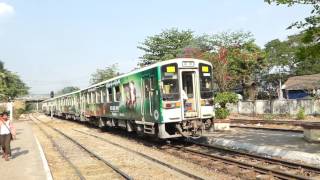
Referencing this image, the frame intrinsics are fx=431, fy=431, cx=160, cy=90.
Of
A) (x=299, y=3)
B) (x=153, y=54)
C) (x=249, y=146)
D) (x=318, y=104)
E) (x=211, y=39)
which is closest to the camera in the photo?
(x=299, y=3)

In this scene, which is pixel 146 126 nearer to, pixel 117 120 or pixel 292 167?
pixel 117 120

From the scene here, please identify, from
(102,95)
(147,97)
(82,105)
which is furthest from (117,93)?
(82,105)

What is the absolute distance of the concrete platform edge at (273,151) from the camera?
11.7 meters

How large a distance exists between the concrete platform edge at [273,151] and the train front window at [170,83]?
104 inches

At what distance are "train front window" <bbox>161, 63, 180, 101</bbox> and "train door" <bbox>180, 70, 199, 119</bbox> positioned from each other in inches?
10.6

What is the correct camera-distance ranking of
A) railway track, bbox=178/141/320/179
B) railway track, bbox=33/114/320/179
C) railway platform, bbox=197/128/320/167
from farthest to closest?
railway platform, bbox=197/128/320/167 < railway track, bbox=33/114/320/179 < railway track, bbox=178/141/320/179

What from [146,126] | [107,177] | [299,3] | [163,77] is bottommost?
[107,177]

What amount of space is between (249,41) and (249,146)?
37793mm

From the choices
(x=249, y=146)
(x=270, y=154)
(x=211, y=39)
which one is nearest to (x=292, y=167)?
(x=270, y=154)

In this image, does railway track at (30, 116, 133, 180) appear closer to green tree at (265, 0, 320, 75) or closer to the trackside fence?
green tree at (265, 0, 320, 75)

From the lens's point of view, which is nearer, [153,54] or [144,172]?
[144,172]

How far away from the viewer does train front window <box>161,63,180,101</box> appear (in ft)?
51.5

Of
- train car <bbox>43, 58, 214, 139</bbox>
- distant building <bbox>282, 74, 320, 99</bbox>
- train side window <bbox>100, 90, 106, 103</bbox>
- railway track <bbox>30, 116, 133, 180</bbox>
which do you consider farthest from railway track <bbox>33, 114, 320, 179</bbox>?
distant building <bbox>282, 74, 320, 99</bbox>

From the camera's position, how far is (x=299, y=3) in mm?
11852
